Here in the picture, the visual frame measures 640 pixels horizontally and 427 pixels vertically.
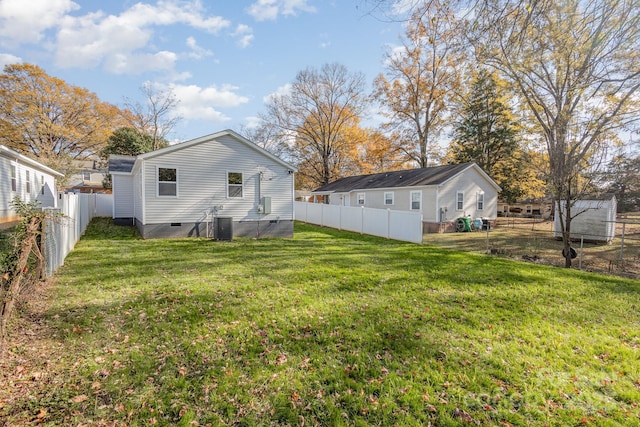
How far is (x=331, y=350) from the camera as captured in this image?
143 inches

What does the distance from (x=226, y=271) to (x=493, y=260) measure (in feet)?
25.8

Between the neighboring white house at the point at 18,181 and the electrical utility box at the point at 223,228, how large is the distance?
17.9 feet

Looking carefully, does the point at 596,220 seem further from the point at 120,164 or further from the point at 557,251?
the point at 120,164

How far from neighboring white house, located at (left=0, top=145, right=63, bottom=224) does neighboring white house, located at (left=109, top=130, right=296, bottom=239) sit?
3.24 m

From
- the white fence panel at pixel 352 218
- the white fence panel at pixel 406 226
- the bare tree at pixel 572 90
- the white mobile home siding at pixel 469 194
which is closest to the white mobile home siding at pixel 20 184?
the white fence panel at pixel 352 218

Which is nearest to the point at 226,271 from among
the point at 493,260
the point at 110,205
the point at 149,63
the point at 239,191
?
the point at 239,191

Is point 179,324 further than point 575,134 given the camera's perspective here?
No

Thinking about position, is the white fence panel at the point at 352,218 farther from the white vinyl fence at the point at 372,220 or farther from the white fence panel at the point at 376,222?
the white fence panel at the point at 376,222

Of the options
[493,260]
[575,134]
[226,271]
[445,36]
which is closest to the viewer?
[445,36]

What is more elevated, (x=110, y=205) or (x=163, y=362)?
(x=110, y=205)

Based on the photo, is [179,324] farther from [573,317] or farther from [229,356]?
[573,317]

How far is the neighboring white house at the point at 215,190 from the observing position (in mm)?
11719

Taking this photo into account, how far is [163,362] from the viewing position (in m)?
3.29

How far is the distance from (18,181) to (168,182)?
25.9ft
